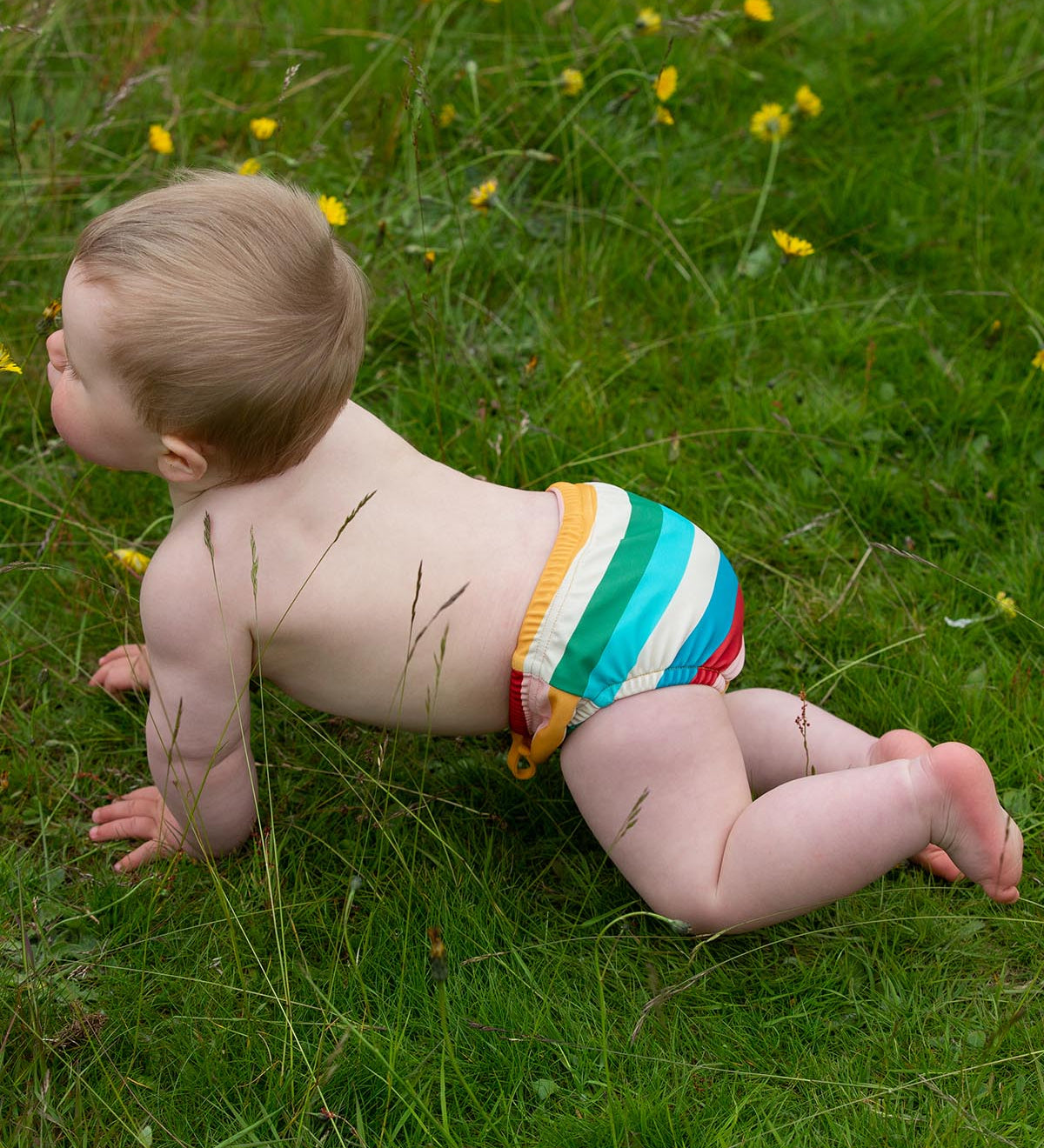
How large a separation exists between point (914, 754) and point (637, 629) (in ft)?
1.71

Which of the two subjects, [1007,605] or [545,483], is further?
[545,483]

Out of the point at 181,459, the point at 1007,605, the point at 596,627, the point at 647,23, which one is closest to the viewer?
the point at 181,459

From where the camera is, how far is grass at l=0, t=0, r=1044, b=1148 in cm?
177

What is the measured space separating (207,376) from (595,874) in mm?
1041

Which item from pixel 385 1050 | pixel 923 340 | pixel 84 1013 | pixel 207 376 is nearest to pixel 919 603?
pixel 923 340

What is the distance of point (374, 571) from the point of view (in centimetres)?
181

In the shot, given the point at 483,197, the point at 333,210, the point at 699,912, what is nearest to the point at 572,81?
the point at 483,197

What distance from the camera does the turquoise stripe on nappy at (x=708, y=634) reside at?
6.11ft

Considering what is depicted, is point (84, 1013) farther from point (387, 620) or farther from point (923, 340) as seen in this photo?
point (923, 340)

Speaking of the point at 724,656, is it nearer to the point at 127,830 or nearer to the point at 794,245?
the point at 127,830

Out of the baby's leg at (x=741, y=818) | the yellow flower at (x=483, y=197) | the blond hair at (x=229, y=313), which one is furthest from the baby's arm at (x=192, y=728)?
the yellow flower at (x=483, y=197)

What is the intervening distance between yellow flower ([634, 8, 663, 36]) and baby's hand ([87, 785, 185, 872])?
2.03 metres

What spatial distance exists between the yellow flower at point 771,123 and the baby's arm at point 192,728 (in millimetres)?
2071

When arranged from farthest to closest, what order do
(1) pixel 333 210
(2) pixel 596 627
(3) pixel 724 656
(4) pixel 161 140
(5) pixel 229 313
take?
1. (4) pixel 161 140
2. (1) pixel 333 210
3. (3) pixel 724 656
4. (2) pixel 596 627
5. (5) pixel 229 313
